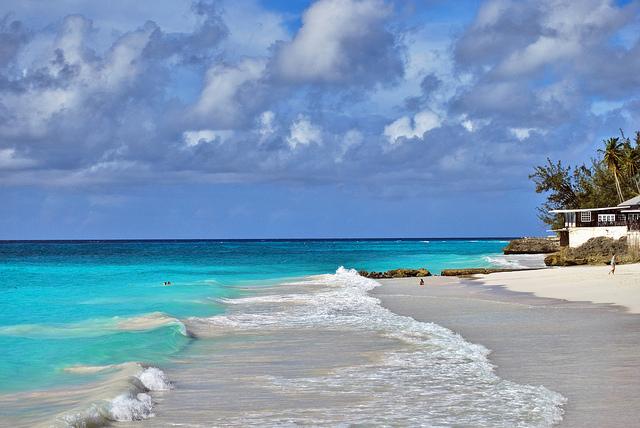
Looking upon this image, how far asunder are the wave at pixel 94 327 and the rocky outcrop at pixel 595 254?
3670cm

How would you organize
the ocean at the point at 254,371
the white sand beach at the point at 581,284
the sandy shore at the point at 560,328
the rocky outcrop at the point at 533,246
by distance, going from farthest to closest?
1. the rocky outcrop at the point at 533,246
2. the white sand beach at the point at 581,284
3. the sandy shore at the point at 560,328
4. the ocean at the point at 254,371

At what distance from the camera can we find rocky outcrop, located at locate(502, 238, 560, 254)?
9577 cm

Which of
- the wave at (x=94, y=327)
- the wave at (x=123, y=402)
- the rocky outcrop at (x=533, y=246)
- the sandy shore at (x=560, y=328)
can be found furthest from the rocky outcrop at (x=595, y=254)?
the wave at (x=123, y=402)

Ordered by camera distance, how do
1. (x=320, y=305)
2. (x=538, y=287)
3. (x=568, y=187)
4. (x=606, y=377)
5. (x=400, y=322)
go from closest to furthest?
(x=606, y=377) < (x=400, y=322) < (x=320, y=305) < (x=538, y=287) < (x=568, y=187)

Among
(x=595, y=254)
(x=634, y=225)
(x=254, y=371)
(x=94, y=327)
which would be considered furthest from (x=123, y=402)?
(x=595, y=254)

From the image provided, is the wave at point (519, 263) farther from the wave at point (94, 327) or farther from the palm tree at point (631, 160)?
the wave at point (94, 327)

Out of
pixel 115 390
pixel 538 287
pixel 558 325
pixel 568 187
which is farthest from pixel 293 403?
pixel 568 187

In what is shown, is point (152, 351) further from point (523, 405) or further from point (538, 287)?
point (538, 287)

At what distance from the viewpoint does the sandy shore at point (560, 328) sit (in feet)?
36.6

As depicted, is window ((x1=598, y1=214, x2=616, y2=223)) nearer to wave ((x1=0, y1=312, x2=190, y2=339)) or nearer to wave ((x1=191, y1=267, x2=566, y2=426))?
wave ((x1=191, y1=267, x2=566, y2=426))

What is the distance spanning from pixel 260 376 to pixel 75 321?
15.7m

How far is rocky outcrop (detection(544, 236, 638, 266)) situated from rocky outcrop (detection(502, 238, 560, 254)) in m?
32.4

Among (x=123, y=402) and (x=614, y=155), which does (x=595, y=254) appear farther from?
(x=123, y=402)

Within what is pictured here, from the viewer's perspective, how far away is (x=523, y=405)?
1088 cm
